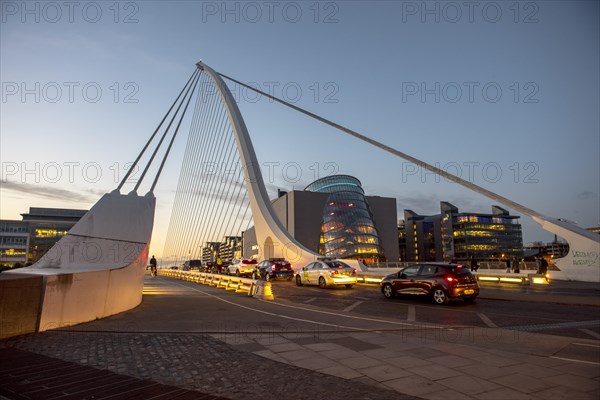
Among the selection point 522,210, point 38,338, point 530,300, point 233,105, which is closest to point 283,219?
point 233,105

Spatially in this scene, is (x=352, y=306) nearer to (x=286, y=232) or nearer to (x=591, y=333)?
(x=591, y=333)

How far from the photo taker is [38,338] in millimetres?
7703

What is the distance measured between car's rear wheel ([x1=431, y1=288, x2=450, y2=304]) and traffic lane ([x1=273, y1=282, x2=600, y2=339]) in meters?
0.29

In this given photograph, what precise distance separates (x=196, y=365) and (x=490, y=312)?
937cm

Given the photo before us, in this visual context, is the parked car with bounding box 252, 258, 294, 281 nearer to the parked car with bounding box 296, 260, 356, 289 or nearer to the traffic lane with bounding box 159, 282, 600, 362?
the parked car with bounding box 296, 260, 356, 289

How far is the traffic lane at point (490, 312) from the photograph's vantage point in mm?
9320

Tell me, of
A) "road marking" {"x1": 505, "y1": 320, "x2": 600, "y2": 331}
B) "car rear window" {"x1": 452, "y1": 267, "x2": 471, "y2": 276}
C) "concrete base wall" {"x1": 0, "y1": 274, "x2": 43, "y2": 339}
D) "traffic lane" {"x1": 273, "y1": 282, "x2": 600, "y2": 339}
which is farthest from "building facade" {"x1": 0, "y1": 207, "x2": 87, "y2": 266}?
"road marking" {"x1": 505, "y1": 320, "x2": 600, "y2": 331}

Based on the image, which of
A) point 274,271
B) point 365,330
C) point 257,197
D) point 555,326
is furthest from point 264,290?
point 257,197

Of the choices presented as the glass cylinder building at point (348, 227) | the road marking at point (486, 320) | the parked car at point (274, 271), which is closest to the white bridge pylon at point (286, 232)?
the parked car at point (274, 271)

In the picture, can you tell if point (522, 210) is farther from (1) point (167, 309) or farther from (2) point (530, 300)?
(1) point (167, 309)

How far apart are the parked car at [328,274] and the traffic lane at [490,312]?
4.66 meters

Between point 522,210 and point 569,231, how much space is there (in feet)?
10.1

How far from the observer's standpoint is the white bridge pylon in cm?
2659

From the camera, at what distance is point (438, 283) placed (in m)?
14.2
